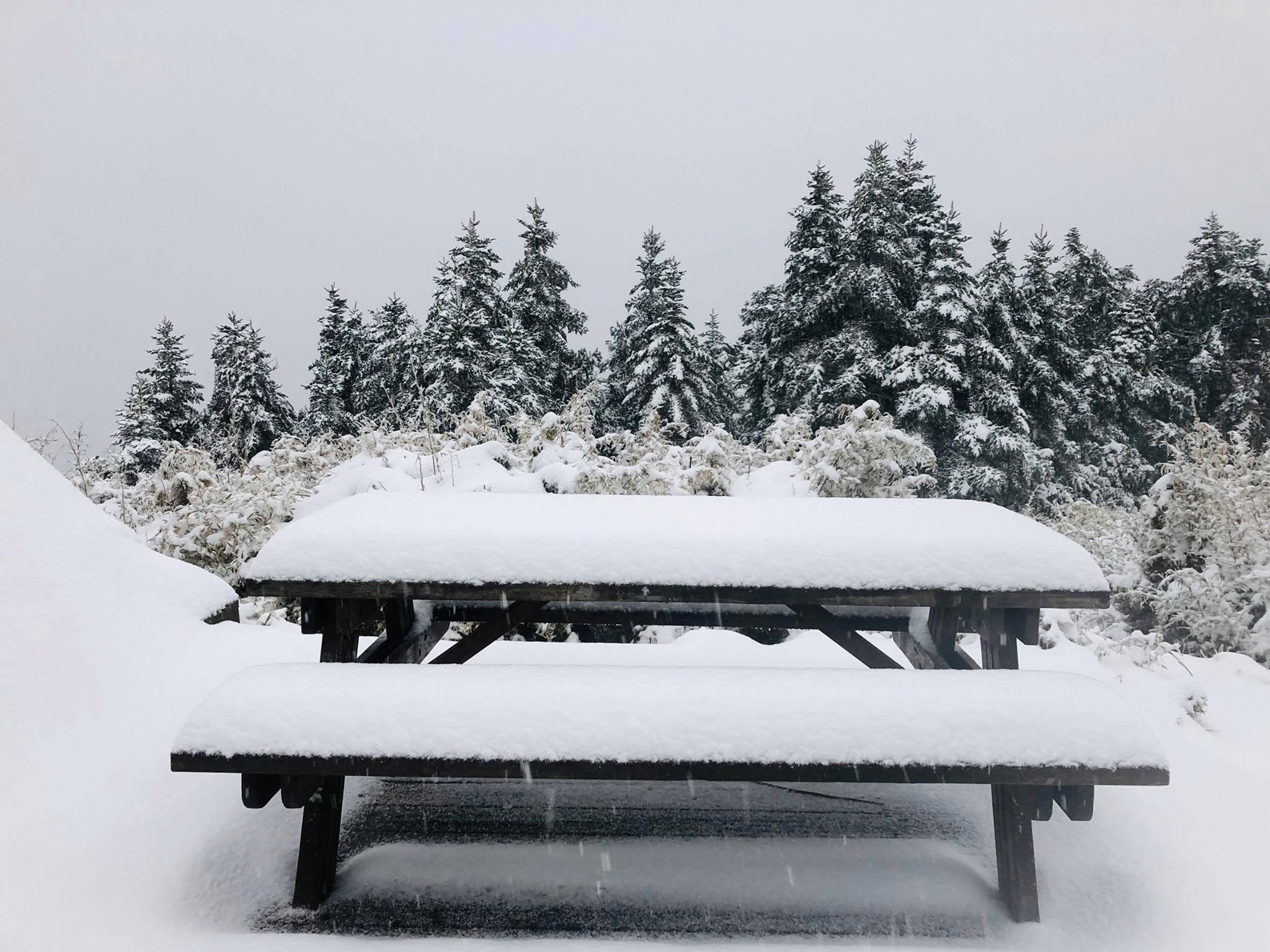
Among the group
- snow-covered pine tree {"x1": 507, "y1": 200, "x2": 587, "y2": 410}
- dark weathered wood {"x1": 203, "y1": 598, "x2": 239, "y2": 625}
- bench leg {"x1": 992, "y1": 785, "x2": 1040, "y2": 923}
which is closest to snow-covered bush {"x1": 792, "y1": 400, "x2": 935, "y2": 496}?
bench leg {"x1": 992, "y1": 785, "x2": 1040, "y2": 923}

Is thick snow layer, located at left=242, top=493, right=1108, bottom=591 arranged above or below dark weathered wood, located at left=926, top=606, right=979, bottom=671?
above

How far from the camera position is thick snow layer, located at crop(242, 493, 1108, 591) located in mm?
2146

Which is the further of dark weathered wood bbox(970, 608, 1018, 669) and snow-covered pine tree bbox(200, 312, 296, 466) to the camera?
snow-covered pine tree bbox(200, 312, 296, 466)

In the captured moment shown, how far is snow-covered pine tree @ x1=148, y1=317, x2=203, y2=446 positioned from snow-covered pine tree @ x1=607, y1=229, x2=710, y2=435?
19.8 metres

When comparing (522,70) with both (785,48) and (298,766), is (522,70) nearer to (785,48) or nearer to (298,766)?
(785,48)

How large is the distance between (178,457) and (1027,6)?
72.8ft

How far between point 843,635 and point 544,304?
25.2 meters

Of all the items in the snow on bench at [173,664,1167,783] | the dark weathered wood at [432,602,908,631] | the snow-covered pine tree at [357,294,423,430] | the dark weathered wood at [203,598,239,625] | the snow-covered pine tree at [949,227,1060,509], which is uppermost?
the snow-covered pine tree at [357,294,423,430]

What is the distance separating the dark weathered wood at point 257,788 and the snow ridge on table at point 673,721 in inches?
6.5

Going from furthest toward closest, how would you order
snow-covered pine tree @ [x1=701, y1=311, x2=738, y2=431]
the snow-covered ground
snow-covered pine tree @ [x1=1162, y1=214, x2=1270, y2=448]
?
snow-covered pine tree @ [x1=701, y1=311, x2=738, y2=431]
snow-covered pine tree @ [x1=1162, y1=214, x2=1270, y2=448]
the snow-covered ground

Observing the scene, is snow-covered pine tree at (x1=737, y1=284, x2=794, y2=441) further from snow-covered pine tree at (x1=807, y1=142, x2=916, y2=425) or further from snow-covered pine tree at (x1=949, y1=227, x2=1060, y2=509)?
snow-covered pine tree at (x1=949, y1=227, x2=1060, y2=509)

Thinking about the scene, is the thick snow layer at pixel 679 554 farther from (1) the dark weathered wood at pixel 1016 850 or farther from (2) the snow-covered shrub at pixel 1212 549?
(2) the snow-covered shrub at pixel 1212 549

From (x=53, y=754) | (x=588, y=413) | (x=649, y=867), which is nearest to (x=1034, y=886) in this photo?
(x=649, y=867)

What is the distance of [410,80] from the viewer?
53250 mm
